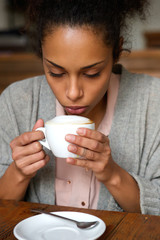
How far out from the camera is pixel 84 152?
882 millimetres

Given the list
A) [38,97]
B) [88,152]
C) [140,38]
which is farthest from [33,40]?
[140,38]

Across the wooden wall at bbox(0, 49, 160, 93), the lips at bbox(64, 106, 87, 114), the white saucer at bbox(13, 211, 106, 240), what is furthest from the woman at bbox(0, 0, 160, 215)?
the wooden wall at bbox(0, 49, 160, 93)

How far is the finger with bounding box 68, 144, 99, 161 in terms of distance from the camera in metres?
0.85

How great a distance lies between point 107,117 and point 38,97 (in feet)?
0.94

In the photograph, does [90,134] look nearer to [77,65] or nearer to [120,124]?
[77,65]

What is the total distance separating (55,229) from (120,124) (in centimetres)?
60

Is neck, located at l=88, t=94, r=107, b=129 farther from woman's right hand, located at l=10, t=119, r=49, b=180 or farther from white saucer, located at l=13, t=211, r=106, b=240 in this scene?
white saucer, located at l=13, t=211, r=106, b=240

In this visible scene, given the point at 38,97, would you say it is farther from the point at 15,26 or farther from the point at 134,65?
the point at 15,26

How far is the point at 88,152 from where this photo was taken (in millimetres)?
891

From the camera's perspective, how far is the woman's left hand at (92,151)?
85 cm

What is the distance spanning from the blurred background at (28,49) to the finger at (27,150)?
23.9 inches

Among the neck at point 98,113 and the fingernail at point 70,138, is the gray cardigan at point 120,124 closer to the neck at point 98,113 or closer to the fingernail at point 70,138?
the neck at point 98,113

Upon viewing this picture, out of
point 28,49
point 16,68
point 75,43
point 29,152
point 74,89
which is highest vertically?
point 75,43

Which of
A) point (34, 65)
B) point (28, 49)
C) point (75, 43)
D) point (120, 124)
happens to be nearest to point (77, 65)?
point (75, 43)
